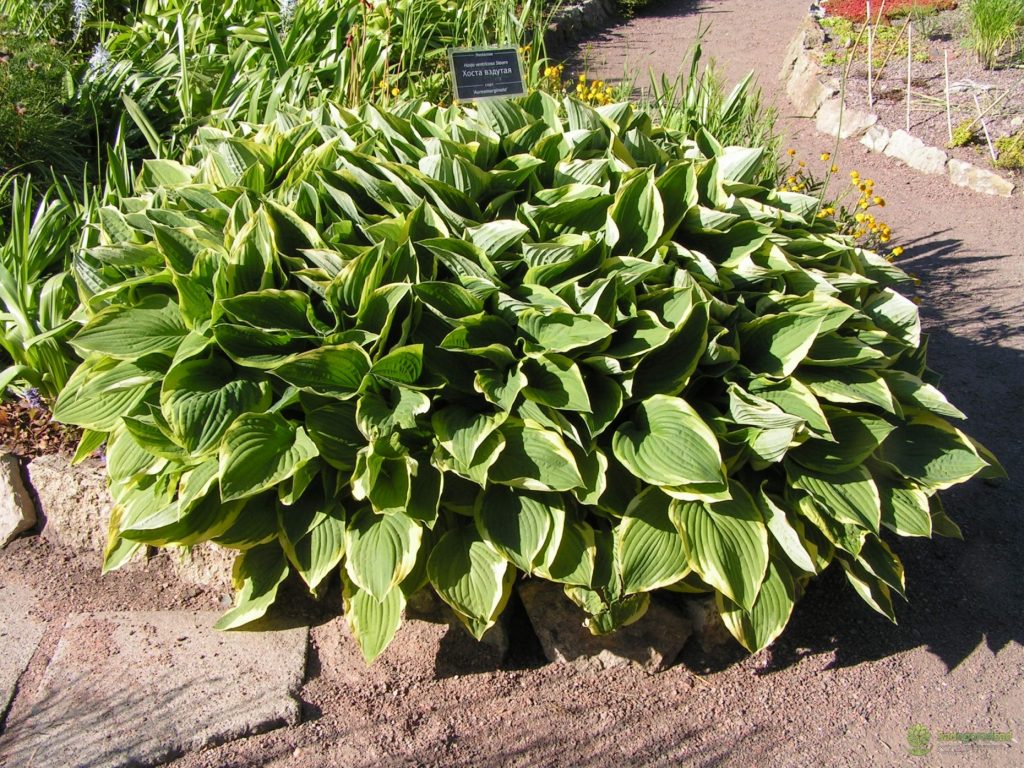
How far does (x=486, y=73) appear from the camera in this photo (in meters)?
3.54

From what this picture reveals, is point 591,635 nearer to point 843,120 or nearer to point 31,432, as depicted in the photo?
point 31,432

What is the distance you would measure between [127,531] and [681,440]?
54.8 inches

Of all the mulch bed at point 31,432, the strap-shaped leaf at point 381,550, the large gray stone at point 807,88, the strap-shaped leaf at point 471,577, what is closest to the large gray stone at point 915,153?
the large gray stone at point 807,88

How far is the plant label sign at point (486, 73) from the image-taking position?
138 inches

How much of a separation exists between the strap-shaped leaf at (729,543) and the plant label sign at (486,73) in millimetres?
1989

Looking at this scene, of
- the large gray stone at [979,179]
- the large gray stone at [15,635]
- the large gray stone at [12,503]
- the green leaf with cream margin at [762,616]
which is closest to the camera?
the green leaf with cream margin at [762,616]

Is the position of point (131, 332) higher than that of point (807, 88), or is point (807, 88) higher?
point (131, 332)

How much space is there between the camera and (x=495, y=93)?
356 cm

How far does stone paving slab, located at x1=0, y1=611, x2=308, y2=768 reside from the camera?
230 cm

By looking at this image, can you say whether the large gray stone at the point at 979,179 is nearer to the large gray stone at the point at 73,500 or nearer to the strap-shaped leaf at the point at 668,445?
the strap-shaped leaf at the point at 668,445

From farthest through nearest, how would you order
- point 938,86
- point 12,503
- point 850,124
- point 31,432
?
1. point 938,86
2. point 850,124
3. point 31,432
4. point 12,503

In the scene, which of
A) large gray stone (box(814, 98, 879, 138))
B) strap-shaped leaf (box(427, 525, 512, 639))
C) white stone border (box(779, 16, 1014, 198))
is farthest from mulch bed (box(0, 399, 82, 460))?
large gray stone (box(814, 98, 879, 138))

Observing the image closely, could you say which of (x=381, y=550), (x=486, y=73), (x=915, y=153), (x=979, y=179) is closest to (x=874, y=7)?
(x=915, y=153)

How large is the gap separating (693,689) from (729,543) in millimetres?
611
